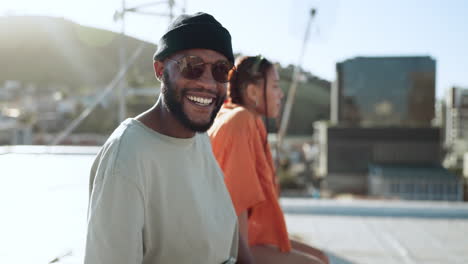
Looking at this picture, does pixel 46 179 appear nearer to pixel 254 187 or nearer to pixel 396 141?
pixel 254 187

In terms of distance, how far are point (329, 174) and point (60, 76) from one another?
96.9 ft

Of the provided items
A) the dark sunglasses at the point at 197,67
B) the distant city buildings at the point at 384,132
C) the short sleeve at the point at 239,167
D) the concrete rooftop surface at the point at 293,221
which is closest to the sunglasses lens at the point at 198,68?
the dark sunglasses at the point at 197,67

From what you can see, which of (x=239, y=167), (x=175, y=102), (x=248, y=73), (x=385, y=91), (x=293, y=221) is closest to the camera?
(x=175, y=102)

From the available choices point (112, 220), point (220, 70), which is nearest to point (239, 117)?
point (220, 70)

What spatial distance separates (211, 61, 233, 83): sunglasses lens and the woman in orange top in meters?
0.51

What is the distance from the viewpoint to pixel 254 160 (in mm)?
1860

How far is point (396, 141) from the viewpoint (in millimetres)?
27188

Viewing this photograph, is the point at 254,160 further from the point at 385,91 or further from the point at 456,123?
the point at 385,91

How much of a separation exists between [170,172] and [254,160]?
692 millimetres

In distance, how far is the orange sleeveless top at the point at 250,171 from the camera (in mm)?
A: 1768

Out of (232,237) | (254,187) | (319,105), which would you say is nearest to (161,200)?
(232,237)

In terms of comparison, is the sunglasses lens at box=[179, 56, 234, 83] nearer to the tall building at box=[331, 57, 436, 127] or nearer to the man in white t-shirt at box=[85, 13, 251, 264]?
the man in white t-shirt at box=[85, 13, 251, 264]

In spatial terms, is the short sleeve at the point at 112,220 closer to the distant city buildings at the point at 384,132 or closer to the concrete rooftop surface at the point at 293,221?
the concrete rooftop surface at the point at 293,221

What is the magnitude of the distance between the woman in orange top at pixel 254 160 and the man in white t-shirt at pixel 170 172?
1.23 ft
